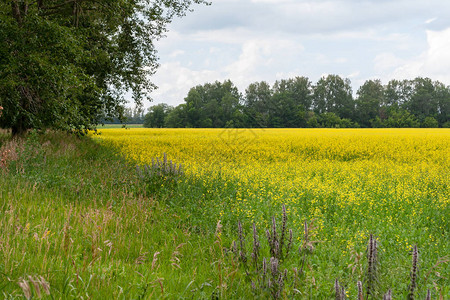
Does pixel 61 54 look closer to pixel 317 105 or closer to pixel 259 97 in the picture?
pixel 259 97

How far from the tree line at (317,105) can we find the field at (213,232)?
53.3 meters

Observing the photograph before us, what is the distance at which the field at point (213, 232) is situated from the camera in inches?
127

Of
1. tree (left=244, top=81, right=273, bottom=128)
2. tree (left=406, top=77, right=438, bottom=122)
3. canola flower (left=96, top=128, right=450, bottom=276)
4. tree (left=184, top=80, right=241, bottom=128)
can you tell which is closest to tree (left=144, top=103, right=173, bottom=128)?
tree (left=184, top=80, right=241, bottom=128)

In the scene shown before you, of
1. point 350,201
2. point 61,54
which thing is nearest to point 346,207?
point 350,201

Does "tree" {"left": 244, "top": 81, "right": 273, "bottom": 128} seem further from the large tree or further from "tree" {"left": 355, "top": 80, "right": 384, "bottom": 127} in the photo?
the large tree

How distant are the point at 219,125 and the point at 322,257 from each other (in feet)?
225

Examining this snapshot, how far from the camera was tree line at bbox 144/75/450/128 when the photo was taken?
259 feet

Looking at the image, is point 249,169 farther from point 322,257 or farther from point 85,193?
point 322,257

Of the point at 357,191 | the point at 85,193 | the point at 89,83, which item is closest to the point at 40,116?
the point at 89,83

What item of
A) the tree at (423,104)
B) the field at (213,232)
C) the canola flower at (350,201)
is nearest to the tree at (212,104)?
the tree at (423,104)

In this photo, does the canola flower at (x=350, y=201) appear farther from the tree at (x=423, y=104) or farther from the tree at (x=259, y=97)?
the tree at (x=423, y=104)

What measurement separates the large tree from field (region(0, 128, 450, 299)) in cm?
192

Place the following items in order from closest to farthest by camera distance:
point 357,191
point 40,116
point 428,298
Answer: point 428,298, point 357,191, point 40,116

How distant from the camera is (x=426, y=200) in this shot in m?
7.60
